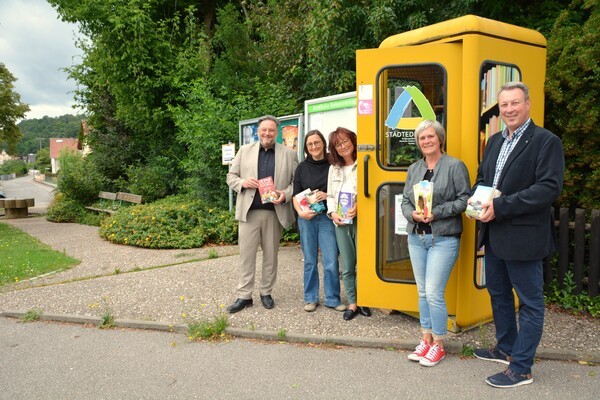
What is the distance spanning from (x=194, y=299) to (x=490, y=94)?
12.4ft

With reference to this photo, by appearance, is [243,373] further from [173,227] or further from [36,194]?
[36,194]

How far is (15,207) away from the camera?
18375 mm

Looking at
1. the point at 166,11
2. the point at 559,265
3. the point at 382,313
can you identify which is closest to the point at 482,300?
the point at 382,313

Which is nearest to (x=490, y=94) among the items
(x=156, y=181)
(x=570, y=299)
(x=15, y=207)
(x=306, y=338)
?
(x=570, y=299)

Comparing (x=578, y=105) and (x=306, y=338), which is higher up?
(x=578, y=105)

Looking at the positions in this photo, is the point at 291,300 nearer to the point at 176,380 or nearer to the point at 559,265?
the point at 176,380

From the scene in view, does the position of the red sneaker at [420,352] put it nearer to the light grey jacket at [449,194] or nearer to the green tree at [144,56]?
the light grey jacket at [449,194]

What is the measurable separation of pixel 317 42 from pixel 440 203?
5326 millimetres

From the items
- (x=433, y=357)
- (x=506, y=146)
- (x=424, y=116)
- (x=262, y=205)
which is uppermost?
(x=424, y=116)

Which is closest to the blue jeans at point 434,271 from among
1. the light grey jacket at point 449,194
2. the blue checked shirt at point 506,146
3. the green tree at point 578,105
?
the light grey jacket at point 449,194

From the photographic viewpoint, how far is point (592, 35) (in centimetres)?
497

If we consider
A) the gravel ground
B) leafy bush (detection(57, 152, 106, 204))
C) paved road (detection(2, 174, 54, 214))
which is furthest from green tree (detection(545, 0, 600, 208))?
paved road (detection(2, 174, 54, 214))

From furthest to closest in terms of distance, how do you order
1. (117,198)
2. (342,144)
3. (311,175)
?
(117,198), (311,175), (342,144)

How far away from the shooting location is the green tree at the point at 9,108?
2798 cm
